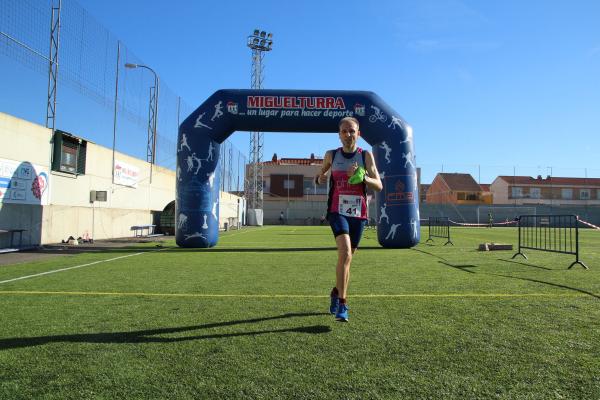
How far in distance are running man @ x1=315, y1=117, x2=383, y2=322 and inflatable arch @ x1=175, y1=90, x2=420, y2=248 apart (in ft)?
31.6

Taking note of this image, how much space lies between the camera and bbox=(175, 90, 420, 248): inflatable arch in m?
14.1

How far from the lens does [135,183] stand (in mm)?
21891

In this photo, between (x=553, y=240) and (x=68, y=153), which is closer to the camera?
(x=68, y=153)

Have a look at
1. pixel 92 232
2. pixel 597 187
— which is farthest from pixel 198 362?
pixel 597 187

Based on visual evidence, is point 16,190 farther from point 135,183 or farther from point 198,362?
point 198,362

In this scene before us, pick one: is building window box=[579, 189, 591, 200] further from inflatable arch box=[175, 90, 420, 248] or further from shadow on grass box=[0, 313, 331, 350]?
shadow on grass box=[0, 313, 331, 350]

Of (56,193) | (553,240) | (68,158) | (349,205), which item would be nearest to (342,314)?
(349,205)

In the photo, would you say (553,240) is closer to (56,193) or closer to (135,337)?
(56,193)

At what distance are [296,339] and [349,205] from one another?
1.55 meters

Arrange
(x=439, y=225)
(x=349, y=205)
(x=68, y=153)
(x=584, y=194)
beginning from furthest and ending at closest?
1. (x=584, y=194)
2. (x=439, y=225)
3. (x=68, y=153)
4. (x=349, y=205)

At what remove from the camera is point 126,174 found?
818 inches

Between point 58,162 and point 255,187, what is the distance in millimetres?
31279

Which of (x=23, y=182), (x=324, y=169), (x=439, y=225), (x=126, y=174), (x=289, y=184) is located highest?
(x=289, y=184)

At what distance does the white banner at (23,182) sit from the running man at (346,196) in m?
11.3
